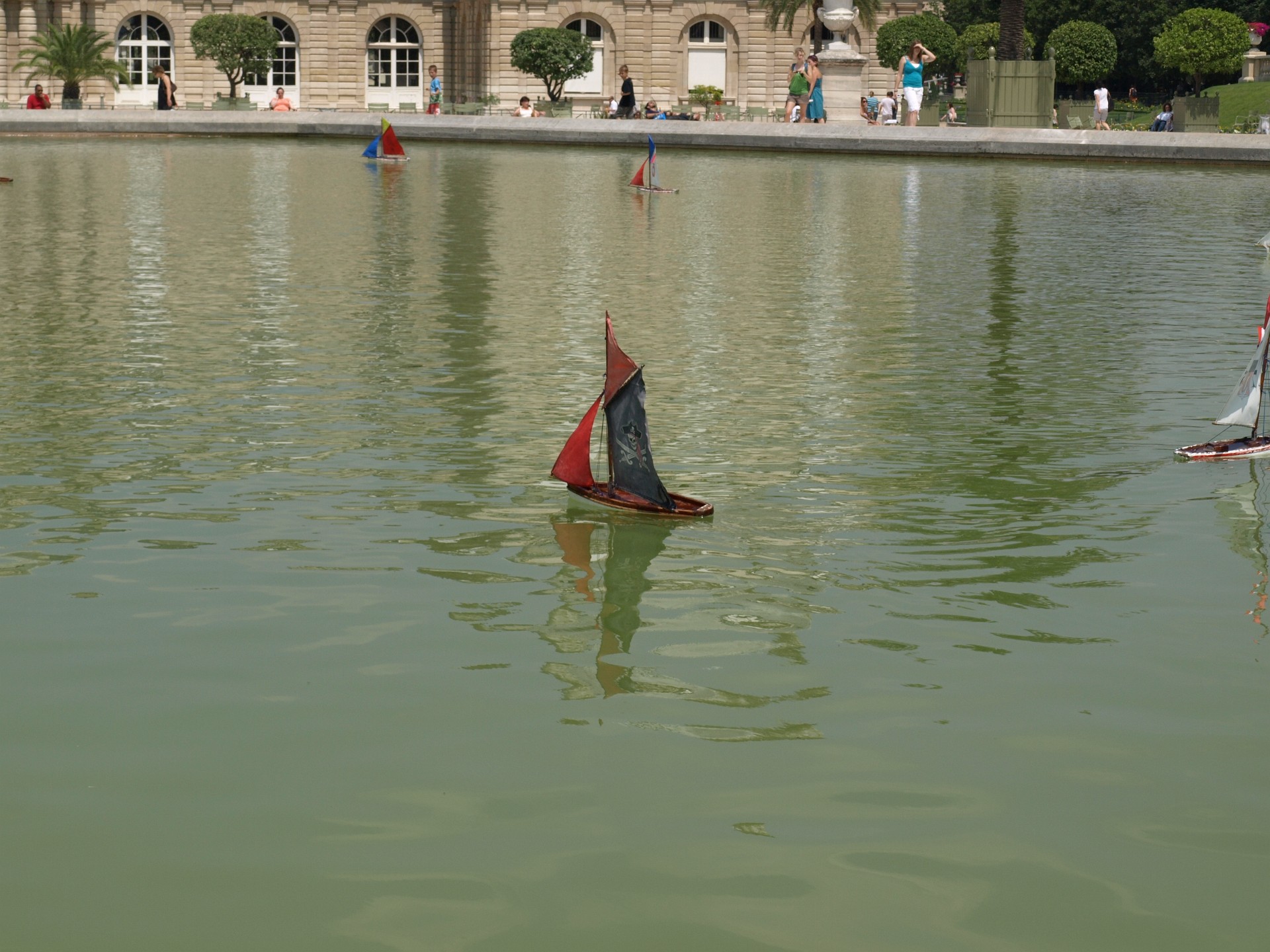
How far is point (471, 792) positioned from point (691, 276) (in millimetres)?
10693

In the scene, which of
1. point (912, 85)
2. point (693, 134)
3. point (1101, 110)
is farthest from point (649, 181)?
point (1101, 110)

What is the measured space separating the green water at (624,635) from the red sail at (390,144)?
18.9m

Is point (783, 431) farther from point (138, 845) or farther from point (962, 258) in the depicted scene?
point (962, 258)

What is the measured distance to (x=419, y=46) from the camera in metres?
56.5

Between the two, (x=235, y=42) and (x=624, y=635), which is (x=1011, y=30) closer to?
(x=235, y=42)

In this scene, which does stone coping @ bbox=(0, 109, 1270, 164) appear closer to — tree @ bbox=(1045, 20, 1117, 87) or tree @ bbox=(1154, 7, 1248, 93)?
tree @ bbox=(1154, 7, 1248, 93)

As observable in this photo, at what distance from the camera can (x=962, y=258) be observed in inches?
648

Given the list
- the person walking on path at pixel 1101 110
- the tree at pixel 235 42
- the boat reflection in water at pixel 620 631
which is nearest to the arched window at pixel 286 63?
the tree at pixel 235 42

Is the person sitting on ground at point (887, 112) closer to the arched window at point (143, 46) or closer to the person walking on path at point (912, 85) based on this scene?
the person walking on path at point (912, 85)

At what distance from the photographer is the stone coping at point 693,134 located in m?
32.0

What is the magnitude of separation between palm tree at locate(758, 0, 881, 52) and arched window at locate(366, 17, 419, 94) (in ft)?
36.8

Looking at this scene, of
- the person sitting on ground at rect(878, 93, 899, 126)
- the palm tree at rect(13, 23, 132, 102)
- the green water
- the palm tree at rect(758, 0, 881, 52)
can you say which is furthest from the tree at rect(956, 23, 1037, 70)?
the green water

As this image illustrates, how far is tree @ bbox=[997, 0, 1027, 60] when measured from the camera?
36562mm

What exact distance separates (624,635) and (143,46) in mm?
53282
